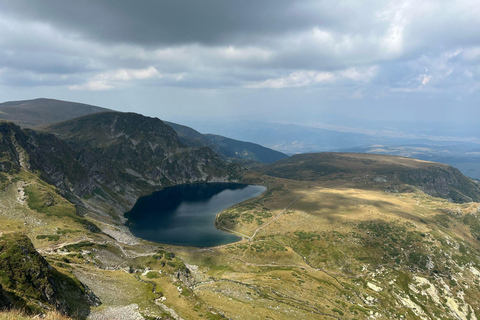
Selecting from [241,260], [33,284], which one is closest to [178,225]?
[241,260]

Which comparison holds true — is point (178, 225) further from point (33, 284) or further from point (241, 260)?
point (33, 284)

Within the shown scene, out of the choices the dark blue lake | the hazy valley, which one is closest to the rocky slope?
the hazy valley

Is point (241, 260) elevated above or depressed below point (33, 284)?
below

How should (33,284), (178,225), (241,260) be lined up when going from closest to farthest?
(33,284) < (241,260) < (178,225)

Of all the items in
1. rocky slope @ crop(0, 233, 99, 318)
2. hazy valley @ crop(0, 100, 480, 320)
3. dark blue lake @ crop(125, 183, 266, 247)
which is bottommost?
dark blue lake @ crop(125, 183, 266, 247)

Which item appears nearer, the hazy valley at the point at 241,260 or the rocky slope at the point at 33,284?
the rocky slope at the point at 33,284

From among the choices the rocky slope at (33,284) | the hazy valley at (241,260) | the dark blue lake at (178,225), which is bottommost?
the dark blue lake at (178,225)

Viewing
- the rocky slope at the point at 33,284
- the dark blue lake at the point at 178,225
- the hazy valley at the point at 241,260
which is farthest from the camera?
the dark blue lake at the point at 178,225

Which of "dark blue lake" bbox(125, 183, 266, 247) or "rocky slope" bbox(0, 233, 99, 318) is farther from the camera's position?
"dark blue lake" bbox(125, 183, 266, 247)

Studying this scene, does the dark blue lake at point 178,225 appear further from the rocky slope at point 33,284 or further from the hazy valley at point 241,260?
the rocky slope at point 33,284

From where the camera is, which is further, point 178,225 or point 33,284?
point 178,225

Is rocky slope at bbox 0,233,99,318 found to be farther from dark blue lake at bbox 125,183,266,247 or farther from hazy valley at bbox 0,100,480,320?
dark blue lake at bbox 125,183,266,247

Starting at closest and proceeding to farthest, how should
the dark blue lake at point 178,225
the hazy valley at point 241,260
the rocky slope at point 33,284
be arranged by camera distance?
1. the rocky slope at point 33,284
2. the hazy valley at point 241,260
3. the dark blue lake at point 178,225

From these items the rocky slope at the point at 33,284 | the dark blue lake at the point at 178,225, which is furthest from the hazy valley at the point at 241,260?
the dark blue lake at the point at 178,225
